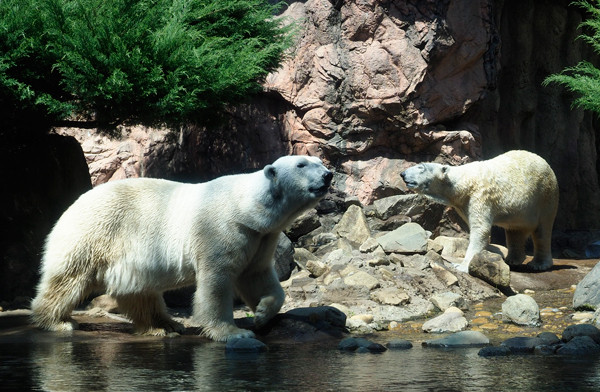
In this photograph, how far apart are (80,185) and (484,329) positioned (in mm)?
5389

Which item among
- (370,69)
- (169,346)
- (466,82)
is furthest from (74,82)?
(466,82)

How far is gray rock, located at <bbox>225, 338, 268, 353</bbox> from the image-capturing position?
5.75 m

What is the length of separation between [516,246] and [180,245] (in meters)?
6.33

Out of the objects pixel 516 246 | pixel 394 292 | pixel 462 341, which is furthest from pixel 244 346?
pixel 516 246

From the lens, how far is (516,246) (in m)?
11.1

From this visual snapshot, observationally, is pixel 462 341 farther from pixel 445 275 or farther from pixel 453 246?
pixel 453 246

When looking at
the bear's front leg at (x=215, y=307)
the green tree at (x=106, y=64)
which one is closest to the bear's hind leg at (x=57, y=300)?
the bear's front leg at (x=215, y=307)

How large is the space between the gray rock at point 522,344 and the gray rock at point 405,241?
400 centimetres

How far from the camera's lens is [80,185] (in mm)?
9539

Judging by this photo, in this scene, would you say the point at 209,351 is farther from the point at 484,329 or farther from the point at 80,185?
the point at 80,185

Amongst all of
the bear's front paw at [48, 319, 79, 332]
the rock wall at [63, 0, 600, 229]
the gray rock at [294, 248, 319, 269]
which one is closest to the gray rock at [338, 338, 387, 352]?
the bear's front paw at [48, 319, 79, 332]

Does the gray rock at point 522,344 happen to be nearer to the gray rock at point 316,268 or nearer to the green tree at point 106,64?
the gray rock at point 316,268

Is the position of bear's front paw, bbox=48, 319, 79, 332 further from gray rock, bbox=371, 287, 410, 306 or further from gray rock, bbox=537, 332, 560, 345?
gray rock, bbox=537, 332, 560, 345

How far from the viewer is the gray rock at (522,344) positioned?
575 centimetres
